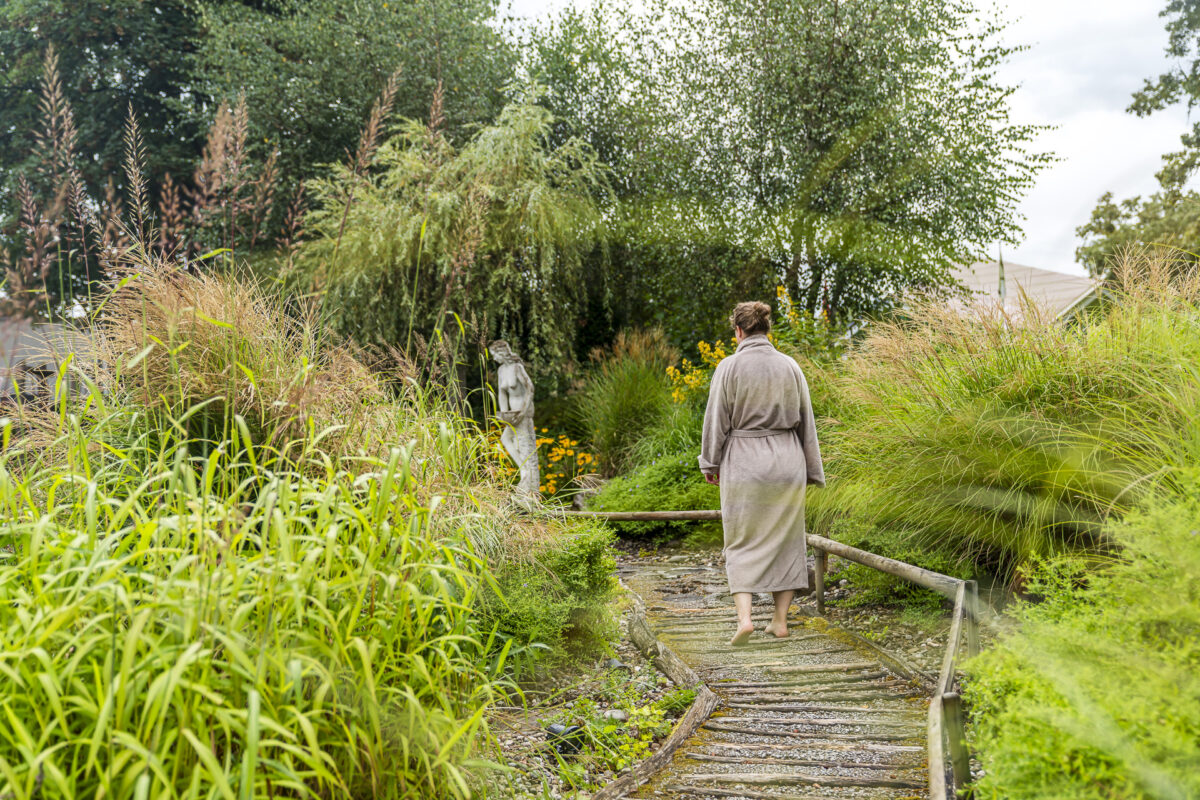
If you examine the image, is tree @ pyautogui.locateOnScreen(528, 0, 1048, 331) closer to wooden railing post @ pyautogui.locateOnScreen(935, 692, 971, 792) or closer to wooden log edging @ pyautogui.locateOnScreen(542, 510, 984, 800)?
wooden log edging @ pyautogui.locateOnScreen(542, 510, 984, 800)

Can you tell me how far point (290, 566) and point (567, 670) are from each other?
2.32m

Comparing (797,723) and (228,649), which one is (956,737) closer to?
(797,723)

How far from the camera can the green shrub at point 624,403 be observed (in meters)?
10.1

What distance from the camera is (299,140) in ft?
45.5

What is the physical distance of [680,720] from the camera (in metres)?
3.25

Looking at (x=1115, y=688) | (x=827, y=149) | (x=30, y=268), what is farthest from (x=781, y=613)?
(x=827, y=149)

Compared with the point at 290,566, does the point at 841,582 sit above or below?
below

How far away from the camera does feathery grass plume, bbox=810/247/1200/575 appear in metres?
3.45

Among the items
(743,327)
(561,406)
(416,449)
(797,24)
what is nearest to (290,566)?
(416,449)

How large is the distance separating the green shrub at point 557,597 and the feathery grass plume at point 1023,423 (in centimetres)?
164

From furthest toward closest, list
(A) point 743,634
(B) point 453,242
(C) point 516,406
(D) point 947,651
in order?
1. (B) point 453,242
2. (C) point 516,406
3. (A) point 743,634
4. (D) point 947,651

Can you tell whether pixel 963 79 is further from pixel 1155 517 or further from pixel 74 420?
pixel 74 420

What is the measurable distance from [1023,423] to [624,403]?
21.9ft

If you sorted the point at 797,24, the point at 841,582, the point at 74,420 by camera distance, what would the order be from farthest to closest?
the point at 797,24
the point at 841,582
the point at 74,420
